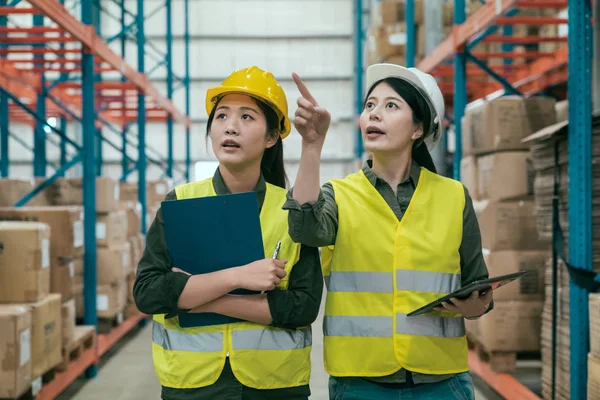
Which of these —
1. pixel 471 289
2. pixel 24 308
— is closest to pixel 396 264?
pixel 471 289

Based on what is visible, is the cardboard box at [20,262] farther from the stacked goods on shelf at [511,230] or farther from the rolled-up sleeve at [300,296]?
the stacked goods on shelf at [511,230]

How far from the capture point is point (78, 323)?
21.5ft

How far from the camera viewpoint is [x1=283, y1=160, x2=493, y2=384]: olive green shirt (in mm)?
1792

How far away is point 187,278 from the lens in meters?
1.90

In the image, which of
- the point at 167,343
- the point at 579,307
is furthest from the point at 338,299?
the point at 579,307

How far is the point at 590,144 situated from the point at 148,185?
7791mm

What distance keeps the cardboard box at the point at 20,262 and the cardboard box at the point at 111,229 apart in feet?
8.15

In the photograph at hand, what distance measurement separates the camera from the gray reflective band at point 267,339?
6.44 ft

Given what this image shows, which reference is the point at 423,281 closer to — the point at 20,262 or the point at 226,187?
the point at 226,187

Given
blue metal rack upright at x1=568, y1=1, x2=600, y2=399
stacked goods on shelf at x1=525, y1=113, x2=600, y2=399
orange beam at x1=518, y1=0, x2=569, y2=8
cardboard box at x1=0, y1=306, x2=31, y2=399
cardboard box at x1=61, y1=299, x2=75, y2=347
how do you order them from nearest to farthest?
blue metal rack upright at x1=568, y1=1, x2=600, y2=399 < stacked goods on shelf at x1=525, y1=113, x2=600, y2=399 < cardboard box at x1=0, y1=306, x2=31, y2=399 < orange beam at x1=518, y1=0, x2=569, y2=8 < cardboard box at x1=61, y1=299, x2=75, y2=347

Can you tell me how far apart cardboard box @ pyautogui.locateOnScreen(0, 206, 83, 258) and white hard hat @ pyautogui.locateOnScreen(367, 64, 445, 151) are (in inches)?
143

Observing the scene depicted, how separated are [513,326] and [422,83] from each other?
3.37 meters

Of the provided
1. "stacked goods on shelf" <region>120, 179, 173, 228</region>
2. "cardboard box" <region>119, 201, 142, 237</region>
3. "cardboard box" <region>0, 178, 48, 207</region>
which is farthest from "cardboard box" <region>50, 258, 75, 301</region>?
"stacked goods on shelf" <region>120, 179, 173, 228</region>

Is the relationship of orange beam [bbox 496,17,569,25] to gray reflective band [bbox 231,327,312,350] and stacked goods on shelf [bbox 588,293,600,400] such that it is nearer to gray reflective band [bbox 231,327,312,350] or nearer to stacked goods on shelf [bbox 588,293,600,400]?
stacked goods on shelf [bbox 588,293,600,400]
